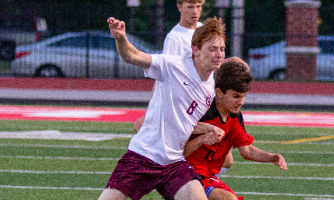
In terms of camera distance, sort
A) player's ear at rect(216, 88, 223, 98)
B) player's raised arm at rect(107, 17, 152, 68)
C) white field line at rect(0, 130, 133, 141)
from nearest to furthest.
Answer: player's raised arm at rect(107, 17, 152, 68) → player's ear at rect(216, 88, 223, 98) → white field line at rect(0, 130, 133, 141)

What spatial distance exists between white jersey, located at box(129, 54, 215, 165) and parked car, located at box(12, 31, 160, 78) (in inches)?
619

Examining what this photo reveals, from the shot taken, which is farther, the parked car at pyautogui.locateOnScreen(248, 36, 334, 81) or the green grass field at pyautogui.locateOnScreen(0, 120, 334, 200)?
the parked car at pyautogui.locateOnScreen(248, 36, 334, 81)

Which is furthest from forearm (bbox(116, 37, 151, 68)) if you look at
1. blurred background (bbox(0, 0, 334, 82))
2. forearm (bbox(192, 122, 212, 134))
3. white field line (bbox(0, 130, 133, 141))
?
blurred background (bbox(0, 0, 334, 82))

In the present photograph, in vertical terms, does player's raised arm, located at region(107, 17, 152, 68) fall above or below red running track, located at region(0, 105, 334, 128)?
above

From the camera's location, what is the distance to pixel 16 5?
2091 centimetres

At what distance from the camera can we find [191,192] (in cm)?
445

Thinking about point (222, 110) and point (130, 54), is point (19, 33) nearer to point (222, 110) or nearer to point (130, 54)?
point (222, 110)

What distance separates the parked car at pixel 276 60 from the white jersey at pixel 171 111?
16596 mm

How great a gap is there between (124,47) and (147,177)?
2.99ft

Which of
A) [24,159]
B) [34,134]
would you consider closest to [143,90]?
[34,134]

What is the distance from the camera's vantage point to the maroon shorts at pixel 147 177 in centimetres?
451

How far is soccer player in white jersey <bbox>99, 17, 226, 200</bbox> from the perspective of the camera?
178 inches

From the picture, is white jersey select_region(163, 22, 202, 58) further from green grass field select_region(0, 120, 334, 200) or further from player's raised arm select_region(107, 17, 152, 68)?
player's raised arm select_region(107, 17, 152, 68)

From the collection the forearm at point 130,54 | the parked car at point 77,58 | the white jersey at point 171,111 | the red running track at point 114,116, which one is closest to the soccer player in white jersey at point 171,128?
the white jersey at point 171,111
